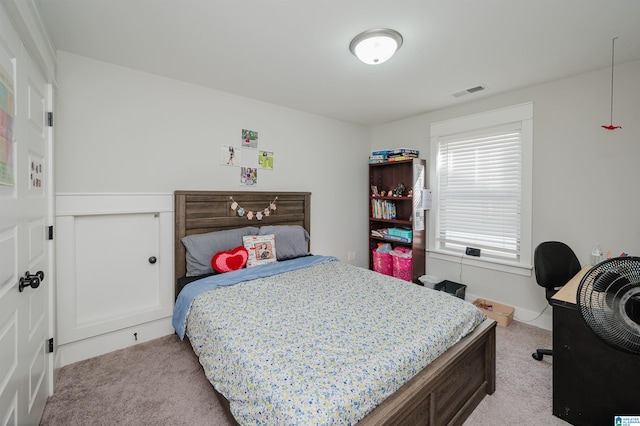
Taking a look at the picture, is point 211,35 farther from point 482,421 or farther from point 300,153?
point 482,421

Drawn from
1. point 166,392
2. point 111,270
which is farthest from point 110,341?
point 166,392

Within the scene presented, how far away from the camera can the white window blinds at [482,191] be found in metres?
2.97

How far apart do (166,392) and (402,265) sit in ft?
9.19

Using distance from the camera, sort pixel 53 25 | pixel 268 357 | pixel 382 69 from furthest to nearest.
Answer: pixel 382 69
pixel 53 25
pixel 268 357

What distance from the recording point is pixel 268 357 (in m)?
1.30

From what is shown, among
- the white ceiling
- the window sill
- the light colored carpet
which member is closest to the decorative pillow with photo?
the light colored carpet

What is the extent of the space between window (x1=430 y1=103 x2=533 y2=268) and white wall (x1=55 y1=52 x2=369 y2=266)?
1.30 metres

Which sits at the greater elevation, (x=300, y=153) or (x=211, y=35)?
(x=211, y=35)

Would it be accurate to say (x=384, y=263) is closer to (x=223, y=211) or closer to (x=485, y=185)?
(x=485, y=185)

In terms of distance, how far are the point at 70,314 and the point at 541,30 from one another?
13.0ft

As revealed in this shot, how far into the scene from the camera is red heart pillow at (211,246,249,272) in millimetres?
A: 2516

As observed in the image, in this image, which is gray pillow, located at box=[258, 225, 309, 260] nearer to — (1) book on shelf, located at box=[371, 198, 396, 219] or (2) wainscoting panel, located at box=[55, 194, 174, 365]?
(2) wainscoting panel, located at box=[55, 194, 174, 365]

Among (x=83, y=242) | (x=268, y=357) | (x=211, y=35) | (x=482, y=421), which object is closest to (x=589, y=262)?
(x=482, y=421)

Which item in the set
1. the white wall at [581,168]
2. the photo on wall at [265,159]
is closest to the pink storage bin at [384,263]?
the white wall at [581,168]
